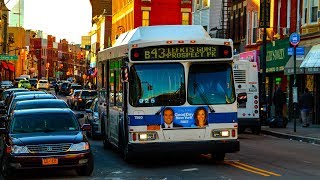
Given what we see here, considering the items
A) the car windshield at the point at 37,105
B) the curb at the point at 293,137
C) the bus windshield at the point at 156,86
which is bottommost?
the curb at the point at 293,137

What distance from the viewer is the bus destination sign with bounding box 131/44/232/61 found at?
15.4 m

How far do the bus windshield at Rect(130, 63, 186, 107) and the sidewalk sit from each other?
381 inches

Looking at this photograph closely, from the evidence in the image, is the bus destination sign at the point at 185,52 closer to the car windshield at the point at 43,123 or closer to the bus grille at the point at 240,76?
the car windshield at the point at 43,123

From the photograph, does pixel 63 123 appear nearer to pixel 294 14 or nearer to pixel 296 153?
pixel 296 153

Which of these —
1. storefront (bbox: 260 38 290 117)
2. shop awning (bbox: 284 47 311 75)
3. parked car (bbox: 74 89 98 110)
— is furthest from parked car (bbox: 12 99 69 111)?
parked car (bbox: 74 89 98 110)

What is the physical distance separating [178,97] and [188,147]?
1176 mm

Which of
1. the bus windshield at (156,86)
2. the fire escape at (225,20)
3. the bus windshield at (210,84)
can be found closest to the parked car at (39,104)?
the bus windshield at (156,86)

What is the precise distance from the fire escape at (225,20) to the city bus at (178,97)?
3477cm

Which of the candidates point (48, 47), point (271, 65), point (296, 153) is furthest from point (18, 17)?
point (296, 153)

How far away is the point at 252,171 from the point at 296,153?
17.1ft

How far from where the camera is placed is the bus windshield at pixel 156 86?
603 inches

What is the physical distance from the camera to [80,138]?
1391cm

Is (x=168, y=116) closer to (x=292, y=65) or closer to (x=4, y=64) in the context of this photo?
(x=292, y=65)

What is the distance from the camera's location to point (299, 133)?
26.6 meters
